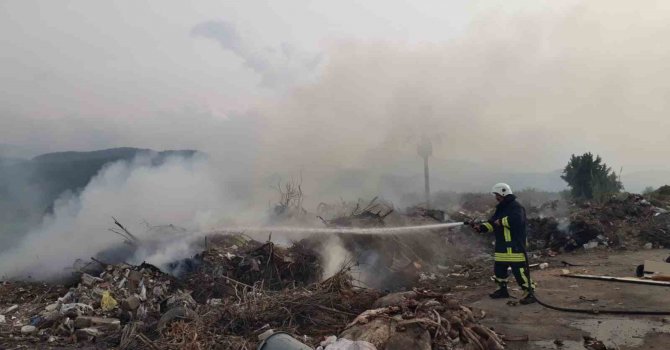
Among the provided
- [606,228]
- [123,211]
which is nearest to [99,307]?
[123,211]

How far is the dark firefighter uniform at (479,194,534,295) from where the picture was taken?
255 inches

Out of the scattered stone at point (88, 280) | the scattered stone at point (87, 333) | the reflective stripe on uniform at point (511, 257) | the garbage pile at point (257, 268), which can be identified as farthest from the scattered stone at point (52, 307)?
the reflective stripe on uniform at point (511, 257)

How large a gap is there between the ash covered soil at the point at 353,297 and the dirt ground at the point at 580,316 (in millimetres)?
18

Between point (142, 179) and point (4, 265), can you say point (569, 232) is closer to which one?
point (142, 179)

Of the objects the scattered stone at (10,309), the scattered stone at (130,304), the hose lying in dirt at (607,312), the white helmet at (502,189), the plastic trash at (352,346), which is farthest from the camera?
the scattered stone at (10,309)

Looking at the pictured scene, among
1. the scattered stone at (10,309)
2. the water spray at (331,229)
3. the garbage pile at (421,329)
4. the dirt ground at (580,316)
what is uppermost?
the water spray at (331,229)

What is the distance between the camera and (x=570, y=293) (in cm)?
688

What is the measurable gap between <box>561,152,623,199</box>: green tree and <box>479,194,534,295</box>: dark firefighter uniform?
60.5 ft

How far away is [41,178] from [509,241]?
75.9 feet

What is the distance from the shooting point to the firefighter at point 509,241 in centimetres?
647

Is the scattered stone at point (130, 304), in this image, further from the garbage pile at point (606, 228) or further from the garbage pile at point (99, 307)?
the garbage pile at point (606, 228)

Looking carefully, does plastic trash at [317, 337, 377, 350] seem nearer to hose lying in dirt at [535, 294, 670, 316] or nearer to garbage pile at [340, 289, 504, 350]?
garbage pile at [340, 289, 504, 350]

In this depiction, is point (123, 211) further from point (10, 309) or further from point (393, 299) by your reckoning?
point (393, 299)

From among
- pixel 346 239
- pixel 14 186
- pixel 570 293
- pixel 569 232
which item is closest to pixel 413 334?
pixel 570 293
